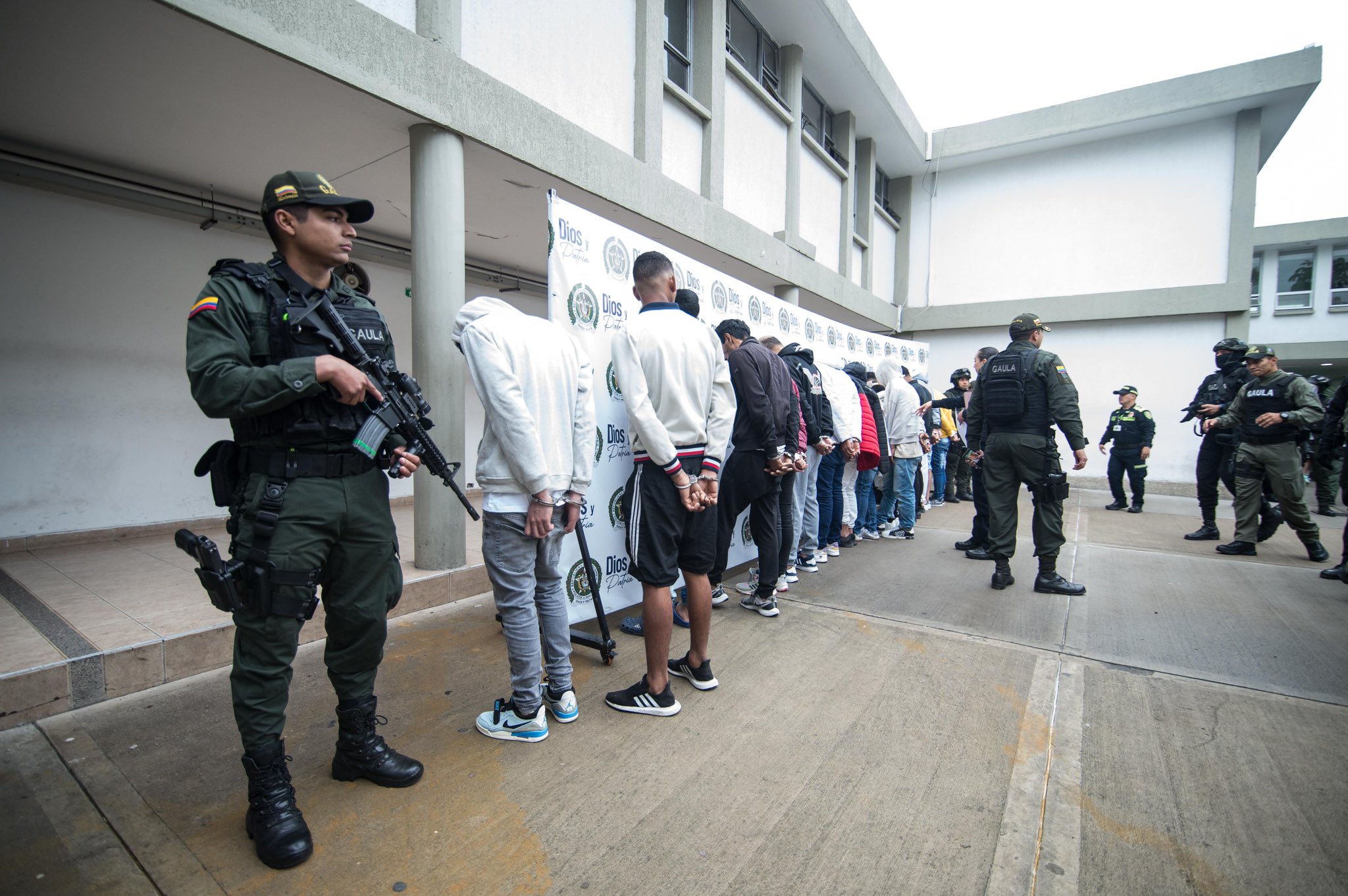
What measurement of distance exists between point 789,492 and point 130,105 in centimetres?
509

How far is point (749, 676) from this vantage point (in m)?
3.31

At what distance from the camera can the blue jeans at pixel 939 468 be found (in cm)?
945

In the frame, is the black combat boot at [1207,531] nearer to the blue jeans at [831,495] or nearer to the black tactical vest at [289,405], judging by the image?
the blue jeans at [831,495]

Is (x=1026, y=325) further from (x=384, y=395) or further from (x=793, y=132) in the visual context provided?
(x=793, y=132)

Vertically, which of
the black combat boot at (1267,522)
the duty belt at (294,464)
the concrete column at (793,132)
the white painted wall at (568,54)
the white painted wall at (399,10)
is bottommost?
the black combat boot at (1267,522)

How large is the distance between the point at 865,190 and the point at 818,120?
226 centimetres

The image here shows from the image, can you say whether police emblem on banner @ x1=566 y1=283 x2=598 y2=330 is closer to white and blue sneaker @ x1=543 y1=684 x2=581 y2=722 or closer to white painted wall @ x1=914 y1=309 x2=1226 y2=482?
white and blue sneaker @ x1=543 y1=684 x2=581 y2=722

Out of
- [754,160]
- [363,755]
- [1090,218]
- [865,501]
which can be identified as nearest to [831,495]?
[865,501]

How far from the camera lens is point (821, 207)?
37.1 feet

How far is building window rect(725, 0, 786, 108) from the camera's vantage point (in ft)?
28.5

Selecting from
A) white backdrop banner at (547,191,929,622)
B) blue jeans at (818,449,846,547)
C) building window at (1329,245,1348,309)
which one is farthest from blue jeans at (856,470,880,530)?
building window at (1329,245,1348,309)

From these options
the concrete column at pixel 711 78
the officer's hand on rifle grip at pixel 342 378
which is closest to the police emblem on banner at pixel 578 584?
the officer's hand on rifle grip at pixel 342 378

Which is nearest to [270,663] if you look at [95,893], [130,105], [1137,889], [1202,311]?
[95,893]

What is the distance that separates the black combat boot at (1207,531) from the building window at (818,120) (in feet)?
25.9
